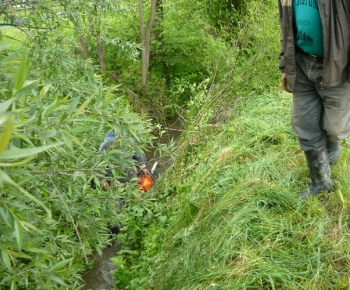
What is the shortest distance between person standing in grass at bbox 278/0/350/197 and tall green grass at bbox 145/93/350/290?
0.26m

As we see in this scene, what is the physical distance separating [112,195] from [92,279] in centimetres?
309

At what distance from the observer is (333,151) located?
3475 mm

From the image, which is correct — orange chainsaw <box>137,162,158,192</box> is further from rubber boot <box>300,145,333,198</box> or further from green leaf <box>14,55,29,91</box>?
green leaf <box>14,55,29,91</box>

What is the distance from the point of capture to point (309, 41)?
2.87m

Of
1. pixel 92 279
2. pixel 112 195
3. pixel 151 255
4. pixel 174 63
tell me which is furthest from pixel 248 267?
pixel 174 63

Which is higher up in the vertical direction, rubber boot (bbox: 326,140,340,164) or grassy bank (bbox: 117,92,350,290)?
rubber boot (bbox: 326,140,340,164)

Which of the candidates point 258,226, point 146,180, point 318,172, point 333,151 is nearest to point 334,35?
point 318,172

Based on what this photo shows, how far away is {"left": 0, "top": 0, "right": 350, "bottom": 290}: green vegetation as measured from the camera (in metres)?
1.91

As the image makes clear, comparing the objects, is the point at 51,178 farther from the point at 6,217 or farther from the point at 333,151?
the point at 333,151

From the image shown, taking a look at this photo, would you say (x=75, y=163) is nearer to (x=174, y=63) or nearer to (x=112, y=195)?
(x=112, y=195)

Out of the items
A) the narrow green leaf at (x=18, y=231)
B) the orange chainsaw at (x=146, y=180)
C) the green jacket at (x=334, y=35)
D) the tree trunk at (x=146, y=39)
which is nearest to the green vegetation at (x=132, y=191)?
the narrow green leaf at (x=18, y=231)

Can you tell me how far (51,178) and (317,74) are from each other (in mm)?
1939

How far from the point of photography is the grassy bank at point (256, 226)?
8.67ft

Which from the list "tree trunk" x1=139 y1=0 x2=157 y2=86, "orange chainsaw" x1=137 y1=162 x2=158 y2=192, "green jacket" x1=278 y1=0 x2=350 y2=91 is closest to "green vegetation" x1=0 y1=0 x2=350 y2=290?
"orange chainsaw" x1=137 y1=162 x2=158 y2=192
